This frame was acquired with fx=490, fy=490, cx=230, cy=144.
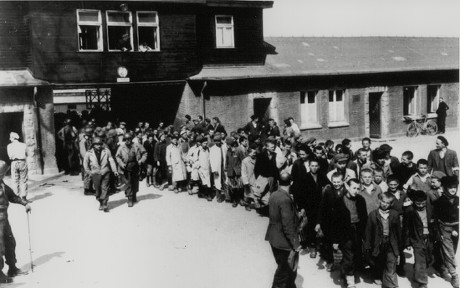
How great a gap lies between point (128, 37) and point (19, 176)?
9.07 metres

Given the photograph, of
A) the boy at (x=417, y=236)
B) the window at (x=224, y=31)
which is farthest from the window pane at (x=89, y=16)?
the boy at (x=417, y=236)

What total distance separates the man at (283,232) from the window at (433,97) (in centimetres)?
2240

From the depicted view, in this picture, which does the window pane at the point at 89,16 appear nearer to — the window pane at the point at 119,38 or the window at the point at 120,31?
the window at the point at 120,31

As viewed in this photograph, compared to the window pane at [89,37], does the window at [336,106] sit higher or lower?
lower

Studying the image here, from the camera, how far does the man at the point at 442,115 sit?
25.1m

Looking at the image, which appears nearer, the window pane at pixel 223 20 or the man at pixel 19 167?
the man at pixel 19 167

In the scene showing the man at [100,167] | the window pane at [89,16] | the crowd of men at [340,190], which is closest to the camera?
the crowd of men at [340,190]

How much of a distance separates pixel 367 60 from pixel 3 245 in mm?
21855

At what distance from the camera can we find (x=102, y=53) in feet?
63.4

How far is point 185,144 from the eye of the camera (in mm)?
14398

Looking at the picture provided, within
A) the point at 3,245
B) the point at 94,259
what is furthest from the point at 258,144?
the point at 3,245

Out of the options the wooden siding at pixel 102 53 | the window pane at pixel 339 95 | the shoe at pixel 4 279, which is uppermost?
the wooden siding at pixel 102 53

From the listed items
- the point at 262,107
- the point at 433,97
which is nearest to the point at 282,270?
the point at 262,107

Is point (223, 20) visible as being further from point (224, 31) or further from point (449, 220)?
point (449, 220)
